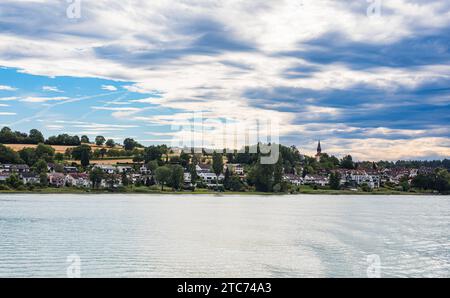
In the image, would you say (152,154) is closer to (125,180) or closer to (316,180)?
(125,180)

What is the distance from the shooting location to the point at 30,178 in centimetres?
14200

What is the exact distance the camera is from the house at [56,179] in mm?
141125

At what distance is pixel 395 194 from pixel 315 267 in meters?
142

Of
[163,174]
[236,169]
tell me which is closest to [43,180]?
[163,174]

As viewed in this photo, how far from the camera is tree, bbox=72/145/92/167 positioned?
16562 centimetres

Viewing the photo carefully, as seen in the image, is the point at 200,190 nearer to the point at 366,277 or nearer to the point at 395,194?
the point at 395,194

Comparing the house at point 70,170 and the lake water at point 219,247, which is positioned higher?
the house at point 70,170

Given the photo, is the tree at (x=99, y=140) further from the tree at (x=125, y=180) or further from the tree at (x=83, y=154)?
the tree at (x=125, y=180)

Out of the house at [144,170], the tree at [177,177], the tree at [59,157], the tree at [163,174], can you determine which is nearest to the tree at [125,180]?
the tree at [163,174]

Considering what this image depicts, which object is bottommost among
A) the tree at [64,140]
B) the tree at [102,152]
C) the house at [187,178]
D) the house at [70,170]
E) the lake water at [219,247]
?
the lake water at [219,247]

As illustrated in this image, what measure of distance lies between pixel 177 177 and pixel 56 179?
103 ft

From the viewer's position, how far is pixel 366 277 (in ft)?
98.9

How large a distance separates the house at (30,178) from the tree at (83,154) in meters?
21.6
